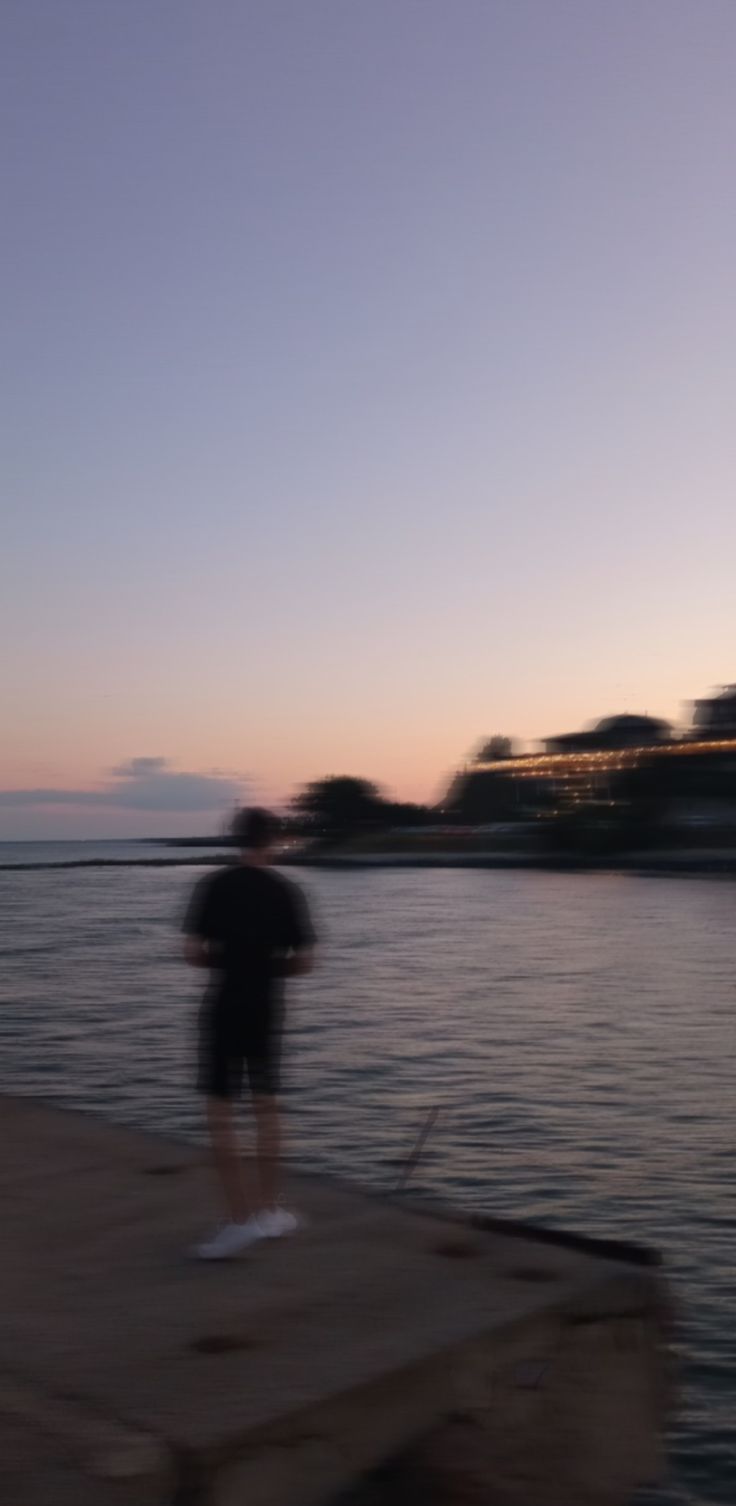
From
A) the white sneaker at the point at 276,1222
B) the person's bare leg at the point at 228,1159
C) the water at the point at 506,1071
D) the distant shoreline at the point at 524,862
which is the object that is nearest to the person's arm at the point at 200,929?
the person's bare leg at the point at 228,1159

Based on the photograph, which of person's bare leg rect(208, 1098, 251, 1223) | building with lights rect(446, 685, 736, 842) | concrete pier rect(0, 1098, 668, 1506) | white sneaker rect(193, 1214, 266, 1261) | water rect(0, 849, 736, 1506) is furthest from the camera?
building with lights rect(446, 685, 736, 842)

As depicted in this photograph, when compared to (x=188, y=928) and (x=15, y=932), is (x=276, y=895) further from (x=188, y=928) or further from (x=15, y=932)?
(x=15, y=932)

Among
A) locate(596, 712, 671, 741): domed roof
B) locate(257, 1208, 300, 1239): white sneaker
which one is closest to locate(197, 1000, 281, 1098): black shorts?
locate(257, 1208, 300, 1239): white sneaker

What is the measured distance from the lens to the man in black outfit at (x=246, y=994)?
5.99 meters

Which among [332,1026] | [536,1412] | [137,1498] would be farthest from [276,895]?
[332,1026]

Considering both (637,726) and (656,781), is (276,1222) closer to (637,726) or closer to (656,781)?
(656,781)

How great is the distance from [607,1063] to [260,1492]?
13401 millimetres

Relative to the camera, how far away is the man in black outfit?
5.99 metres

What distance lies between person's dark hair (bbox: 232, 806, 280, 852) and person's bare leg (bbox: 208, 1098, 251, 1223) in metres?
1.04

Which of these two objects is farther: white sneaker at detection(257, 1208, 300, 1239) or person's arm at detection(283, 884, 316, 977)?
person's arm at detection(283, 884, 316, 977)

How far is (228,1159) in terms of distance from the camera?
5.99 metres

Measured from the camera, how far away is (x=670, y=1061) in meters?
17.2

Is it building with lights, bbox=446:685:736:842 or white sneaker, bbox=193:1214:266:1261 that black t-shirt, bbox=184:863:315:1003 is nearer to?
white sneaker, bbox=193:1214:266:1261

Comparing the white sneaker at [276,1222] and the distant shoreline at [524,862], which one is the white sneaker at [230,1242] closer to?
the white sneaker at [276,1222]
